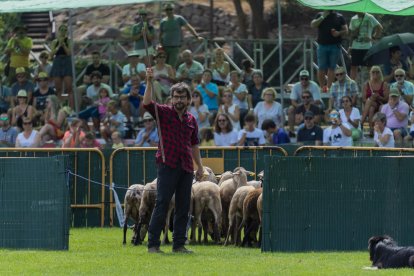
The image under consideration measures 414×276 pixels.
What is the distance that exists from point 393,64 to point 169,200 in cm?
1037

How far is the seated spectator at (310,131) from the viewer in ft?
74.6

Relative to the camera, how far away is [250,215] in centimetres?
1730

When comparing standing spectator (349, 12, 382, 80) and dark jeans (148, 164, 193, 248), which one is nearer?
dark jeans (148, 164, 193, 248)

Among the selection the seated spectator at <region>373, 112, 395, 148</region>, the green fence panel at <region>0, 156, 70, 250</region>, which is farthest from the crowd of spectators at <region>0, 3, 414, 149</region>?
the green fence panel at <region>0, 156, 70, 250</region>

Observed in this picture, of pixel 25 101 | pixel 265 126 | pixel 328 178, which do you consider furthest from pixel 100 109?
pixel 328 178

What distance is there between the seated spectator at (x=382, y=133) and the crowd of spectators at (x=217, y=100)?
0.02 metres

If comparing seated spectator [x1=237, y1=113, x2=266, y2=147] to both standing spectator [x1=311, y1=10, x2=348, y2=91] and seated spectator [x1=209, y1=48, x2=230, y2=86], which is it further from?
seated spectator [x1=209, y1=48, x2=230, y2=86]

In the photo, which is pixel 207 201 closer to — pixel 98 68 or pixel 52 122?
pixel 52 122

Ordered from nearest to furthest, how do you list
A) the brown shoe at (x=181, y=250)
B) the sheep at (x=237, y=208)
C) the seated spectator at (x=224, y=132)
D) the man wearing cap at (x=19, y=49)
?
the brown shoe at (x=181, y=250)
the sheep at (x=237, y=208)
the seated spectator at (x=224, y=132)
the man wearing cap at (x=19, y=49)

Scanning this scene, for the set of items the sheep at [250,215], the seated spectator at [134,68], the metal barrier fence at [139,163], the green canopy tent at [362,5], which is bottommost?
the sheep at [250,215]

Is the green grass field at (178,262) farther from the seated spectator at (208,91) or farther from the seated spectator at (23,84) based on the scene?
the seated spectator at (23,84)

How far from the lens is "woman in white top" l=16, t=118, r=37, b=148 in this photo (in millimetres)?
23922

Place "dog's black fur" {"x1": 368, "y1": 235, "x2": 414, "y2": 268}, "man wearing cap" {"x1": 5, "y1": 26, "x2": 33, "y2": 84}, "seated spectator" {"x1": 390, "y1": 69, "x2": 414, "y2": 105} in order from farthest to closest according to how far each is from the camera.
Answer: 1. "man wearing cap" {"x1": 5, "y1": 26, "x2": 33, "y2": 84}
2. "seated spectator" {"x1": 390, "y1": 69, "x2": 414, "y2": 105}
3. "dog's black fur" {"x1": 368, "y1": 235, "x2": 414, "y2": 268}

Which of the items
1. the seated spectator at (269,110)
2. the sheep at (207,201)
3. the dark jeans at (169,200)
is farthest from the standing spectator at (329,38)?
the dark jeans at (169,200)
